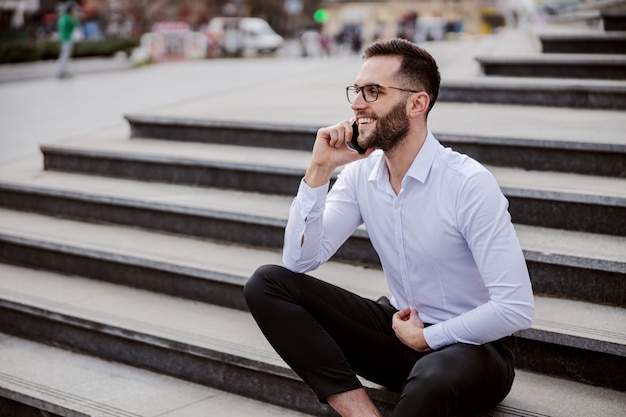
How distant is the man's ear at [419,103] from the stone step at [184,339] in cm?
109

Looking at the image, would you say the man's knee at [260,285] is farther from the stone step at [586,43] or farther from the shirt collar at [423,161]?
the stone step at [586,43]

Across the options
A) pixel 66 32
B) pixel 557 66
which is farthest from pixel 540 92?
pixel 66 32

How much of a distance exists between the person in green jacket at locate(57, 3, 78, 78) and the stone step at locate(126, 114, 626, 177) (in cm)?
1250

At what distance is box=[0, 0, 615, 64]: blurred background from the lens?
22797 millimetres

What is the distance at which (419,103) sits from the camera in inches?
108

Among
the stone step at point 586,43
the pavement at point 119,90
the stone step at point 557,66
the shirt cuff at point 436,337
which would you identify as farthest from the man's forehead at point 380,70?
the stone step at point 586,43

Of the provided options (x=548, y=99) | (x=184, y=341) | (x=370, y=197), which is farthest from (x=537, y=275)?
(x=548, y=99)

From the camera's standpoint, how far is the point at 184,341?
12.1 ft

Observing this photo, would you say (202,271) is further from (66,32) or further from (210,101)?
(66,32)

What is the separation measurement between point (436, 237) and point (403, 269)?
0.19 m

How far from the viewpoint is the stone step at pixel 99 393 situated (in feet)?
11.1

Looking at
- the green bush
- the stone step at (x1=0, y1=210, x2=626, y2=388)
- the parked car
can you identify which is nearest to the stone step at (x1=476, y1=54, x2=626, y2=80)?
the stone step at (x1=0, y1=210, x2=626, y2=388)

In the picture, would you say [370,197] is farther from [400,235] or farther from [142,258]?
[142,258]

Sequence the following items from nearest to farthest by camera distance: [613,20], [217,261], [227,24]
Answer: [217,261] → [613,20] → [227,24]
